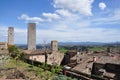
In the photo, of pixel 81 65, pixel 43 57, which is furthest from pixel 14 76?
pixel 43 57

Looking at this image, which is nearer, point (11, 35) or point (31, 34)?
point (11, 35)

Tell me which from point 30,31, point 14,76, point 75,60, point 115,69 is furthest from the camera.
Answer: point 30,31

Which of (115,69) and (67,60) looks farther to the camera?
(67,60)

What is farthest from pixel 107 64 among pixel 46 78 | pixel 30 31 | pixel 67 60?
pixel 30 31

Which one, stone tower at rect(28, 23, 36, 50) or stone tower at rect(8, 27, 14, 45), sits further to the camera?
stone tower at rect(28, 23, 36, 50)

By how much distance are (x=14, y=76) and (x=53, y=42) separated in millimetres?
48157

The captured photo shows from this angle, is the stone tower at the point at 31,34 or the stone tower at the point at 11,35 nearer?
the stone tower at the point at 11,35

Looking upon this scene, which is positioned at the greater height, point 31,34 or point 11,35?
point 31,34

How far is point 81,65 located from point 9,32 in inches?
944

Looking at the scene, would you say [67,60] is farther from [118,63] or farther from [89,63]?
[118,63]

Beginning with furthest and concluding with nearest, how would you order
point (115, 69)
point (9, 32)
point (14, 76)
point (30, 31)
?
point (30, 31)
point (9, 32)
point (115, 69)
point (14, 76)

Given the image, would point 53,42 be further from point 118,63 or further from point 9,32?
point 118,63

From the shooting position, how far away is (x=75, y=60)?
54062 mm

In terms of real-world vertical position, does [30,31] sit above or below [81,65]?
above
